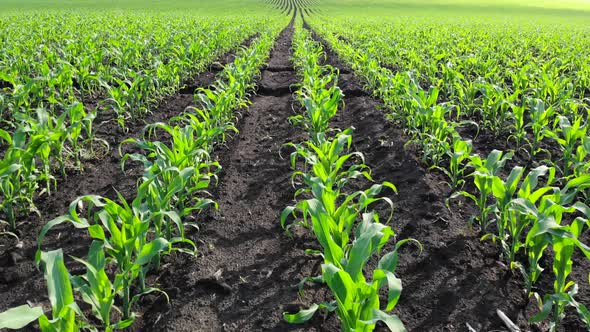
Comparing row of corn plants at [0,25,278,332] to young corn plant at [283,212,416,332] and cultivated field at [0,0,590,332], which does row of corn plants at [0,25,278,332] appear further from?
young corn plant at [283,212,416,332]

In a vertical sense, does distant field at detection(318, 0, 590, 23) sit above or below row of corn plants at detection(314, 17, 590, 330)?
above

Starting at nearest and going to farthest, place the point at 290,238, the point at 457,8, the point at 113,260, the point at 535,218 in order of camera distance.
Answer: the point at 535,218, the point at 113,260, the point at 290,238, the point at 457,8

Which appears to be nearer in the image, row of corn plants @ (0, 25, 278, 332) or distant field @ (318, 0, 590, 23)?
row of corn plants @ (0, 25, 278, 332)

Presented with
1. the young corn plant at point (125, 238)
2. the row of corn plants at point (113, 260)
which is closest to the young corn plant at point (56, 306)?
the row of corn plants at point (113, 260)

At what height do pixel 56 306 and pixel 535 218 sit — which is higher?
pixel 535 218

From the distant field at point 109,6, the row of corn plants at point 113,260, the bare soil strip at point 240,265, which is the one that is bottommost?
the bare soil strip at point 240,265

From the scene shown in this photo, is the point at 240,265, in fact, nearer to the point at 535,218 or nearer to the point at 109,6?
the point at 535,218

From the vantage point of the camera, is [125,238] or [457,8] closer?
[125,238]

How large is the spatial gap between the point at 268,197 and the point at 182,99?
410cm

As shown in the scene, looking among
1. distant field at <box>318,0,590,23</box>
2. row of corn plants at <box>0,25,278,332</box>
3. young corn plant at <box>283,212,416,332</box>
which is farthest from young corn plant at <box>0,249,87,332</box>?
distant field at <box>318,0,590,23</box>

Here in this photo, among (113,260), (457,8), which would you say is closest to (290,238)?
(113,260)

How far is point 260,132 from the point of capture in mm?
5641

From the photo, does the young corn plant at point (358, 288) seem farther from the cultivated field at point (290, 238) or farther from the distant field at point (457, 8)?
the distant field at point (457, 8)

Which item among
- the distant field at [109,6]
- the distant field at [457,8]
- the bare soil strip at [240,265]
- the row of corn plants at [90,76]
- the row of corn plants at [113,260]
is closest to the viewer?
the row of corn plants at [113,260]
